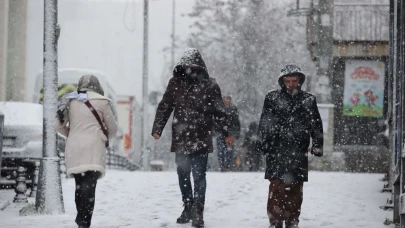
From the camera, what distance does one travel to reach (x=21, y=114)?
1309cm

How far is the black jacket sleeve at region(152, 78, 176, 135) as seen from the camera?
25.1 feet

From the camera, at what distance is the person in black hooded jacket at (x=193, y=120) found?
755 centimetres

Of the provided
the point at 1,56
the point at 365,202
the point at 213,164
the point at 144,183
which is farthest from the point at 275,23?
the point at 365,202

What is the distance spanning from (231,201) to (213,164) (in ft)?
68.0

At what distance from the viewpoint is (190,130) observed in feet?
24.9

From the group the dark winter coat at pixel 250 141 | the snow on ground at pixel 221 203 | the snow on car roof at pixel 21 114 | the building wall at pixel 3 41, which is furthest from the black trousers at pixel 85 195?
the building wall at pixel 3 41

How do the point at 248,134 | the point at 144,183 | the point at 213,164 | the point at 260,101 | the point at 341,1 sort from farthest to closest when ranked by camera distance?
the point at 260,101 → the point at 213,164 → the point at 341,1 → the point at 248,134 → the point at 144,183

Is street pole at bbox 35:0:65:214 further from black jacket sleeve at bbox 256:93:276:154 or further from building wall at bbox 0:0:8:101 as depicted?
building wall at bbox 0:0:8:101

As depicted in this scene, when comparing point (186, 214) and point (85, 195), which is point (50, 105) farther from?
point (186, 214)

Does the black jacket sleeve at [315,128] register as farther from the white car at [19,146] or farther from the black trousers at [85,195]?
the white car at [19,146]

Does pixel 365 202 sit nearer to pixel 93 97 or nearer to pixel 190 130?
pixel 190 130

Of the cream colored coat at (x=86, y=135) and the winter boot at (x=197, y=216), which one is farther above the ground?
the cream colored coat at (x=86, y=135)

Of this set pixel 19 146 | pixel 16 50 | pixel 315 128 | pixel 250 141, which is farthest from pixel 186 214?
pixel 16 50

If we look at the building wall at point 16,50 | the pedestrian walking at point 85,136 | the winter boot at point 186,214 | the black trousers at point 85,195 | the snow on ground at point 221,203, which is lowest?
the snow on ground at point 221,203
